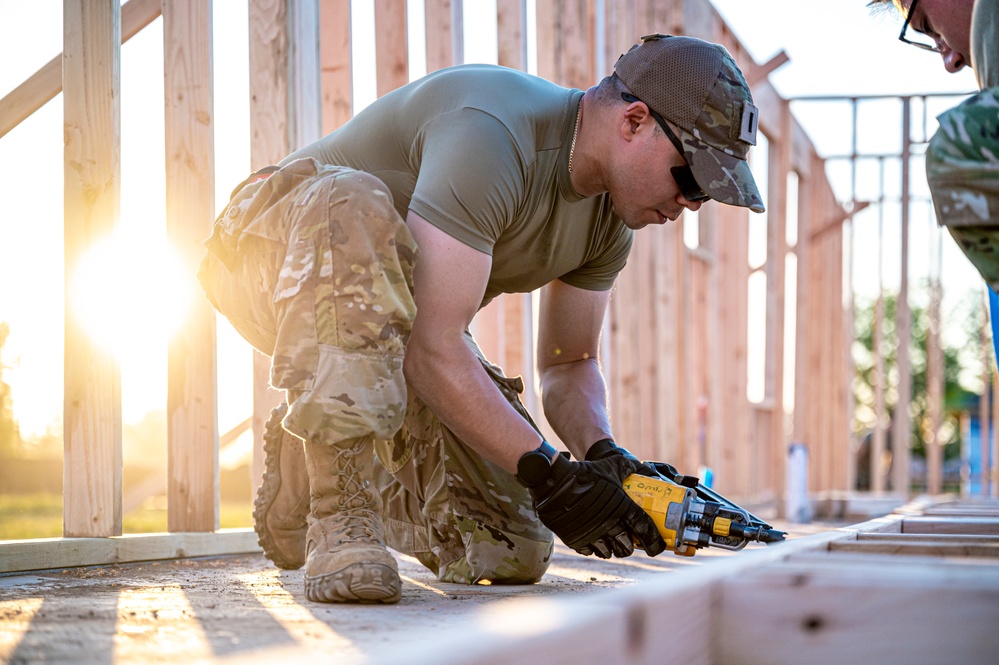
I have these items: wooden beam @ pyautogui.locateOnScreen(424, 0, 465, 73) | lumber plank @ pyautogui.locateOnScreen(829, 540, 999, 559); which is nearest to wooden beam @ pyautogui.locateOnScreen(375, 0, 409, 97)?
wooden beam @ pyautogui.locateOnScreen(424, 0, 465, 73)

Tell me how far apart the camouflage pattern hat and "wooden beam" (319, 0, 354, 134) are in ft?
4.66

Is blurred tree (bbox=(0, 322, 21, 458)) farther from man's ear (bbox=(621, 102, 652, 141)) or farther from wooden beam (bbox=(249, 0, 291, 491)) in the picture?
man's ear (bbox=(621, 102, 652, 141))

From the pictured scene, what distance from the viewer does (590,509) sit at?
2.00m

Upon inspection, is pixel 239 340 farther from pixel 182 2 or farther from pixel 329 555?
pixel 329 555

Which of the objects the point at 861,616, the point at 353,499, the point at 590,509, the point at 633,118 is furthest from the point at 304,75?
the point at 861,616

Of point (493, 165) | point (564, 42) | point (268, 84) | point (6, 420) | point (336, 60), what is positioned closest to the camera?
point (493, 165)

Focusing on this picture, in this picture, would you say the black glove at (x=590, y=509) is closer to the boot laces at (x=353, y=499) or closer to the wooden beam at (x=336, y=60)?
the boot laces at (x=353, y=499)

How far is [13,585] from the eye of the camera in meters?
2.01

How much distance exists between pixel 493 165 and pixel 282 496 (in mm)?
888

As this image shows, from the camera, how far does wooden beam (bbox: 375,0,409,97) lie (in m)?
3.60

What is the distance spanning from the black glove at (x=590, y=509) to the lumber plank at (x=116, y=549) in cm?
107

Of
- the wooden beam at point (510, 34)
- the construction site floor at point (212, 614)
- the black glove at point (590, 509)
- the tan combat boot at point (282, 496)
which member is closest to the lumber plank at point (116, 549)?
the construction site floor at point (212, 614)

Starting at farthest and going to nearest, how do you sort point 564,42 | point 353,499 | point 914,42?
point 564,42, point 914,42, point 353,499

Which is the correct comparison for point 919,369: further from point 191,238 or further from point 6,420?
point 191,238
